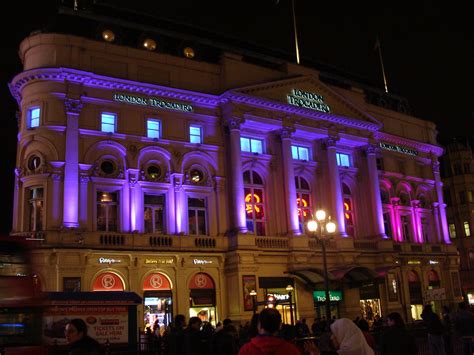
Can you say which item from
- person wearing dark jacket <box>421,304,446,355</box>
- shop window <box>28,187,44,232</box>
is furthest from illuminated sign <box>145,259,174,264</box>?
person wearing dark jacket <box>421,304,446,355</box>

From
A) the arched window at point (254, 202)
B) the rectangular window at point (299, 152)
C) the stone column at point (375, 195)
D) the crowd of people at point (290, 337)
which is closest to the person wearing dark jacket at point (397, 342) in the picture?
the crowd of people at point (290, 337)

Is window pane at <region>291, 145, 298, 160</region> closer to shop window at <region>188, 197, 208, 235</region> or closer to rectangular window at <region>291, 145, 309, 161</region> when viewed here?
rectangular window at <region>291, 145, 309, 161</region>

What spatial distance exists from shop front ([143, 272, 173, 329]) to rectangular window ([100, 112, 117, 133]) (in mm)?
8867

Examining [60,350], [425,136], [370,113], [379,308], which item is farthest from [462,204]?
[60,350]

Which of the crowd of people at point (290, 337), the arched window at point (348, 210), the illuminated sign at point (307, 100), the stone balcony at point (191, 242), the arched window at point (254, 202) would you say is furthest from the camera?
the arched window at point (348, 210)

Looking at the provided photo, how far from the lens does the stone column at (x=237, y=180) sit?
35.6 m

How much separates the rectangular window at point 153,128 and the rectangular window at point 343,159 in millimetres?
14933

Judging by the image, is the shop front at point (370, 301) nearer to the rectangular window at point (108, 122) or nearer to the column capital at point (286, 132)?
the column capital at point (286, 132)

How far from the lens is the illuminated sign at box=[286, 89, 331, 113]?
4038 centimetres

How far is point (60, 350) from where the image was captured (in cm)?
1764

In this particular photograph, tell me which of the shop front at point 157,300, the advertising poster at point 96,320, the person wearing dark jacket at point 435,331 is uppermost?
the shop front at point 157,300

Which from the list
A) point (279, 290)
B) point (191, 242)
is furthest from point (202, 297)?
point (279, 290)

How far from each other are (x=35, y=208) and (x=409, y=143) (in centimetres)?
3217

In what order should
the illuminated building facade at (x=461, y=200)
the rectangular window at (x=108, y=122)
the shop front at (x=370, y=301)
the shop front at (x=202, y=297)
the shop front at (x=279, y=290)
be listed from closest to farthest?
the rectangular window at (x=108, y=122)
the shop front at (x=202, y=297)
the shop front at (x=279, y=290)
the shop front at (x=370, y=301)
the illuminated building facade at (x=461, y=200)
